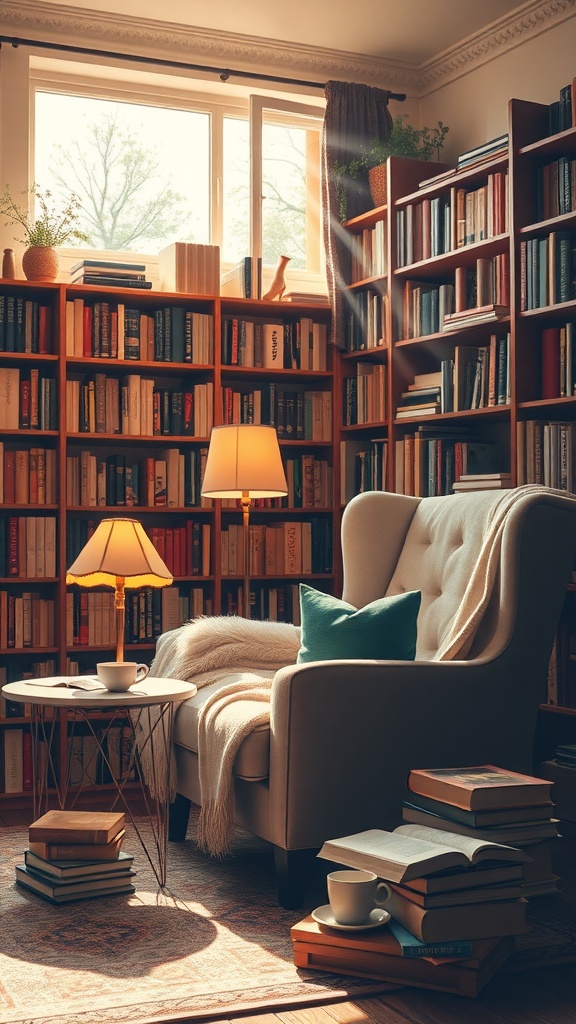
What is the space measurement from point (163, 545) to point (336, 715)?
1940 millimetres

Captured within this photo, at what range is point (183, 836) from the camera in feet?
11.6

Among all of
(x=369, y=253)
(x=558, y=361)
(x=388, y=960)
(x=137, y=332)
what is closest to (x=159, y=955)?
(x=388, y=960)

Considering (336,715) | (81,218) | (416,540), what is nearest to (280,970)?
(336,715)

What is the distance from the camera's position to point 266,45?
4.79 meters

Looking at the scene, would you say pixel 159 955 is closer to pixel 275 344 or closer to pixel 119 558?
pixel 119 558

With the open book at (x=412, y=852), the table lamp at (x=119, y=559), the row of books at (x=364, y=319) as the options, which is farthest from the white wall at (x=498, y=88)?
the open book at (x=412, y=852)

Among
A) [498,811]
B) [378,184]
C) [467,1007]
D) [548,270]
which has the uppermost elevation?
[378,184]

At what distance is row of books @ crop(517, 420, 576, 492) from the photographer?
11.8 ft

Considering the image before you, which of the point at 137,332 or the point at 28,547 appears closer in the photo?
the point at 28,547

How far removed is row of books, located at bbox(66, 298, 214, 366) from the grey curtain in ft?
1.79

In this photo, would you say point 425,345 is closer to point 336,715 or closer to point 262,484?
point 262,484

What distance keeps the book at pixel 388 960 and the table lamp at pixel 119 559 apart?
105 centimetres

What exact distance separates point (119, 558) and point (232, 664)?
63 cm

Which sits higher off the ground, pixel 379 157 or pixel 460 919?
pixel 379 157
